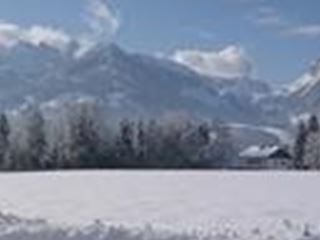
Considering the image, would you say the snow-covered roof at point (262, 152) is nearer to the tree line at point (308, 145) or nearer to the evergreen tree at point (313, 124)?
the evergreen tree at point (313, 124)

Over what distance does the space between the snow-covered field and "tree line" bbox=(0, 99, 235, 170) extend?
124 feet

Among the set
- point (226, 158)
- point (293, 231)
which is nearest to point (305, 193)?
point (293, 231)

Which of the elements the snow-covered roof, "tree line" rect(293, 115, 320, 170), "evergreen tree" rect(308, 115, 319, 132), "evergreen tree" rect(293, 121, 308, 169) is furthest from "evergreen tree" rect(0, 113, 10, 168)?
the snow-covered roof

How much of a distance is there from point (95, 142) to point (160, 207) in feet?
164

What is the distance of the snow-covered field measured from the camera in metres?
12.7

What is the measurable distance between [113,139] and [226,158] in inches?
918

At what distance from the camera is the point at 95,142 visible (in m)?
68.8

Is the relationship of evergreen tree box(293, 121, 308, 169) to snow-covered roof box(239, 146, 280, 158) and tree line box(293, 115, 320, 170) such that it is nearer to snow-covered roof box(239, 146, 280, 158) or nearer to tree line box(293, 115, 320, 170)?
tree line box(293, 115, 320, 170)

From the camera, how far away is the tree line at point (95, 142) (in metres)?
67.2

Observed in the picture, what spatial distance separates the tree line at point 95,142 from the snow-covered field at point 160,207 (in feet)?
124

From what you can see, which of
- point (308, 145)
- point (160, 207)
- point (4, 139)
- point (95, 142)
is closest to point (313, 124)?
point (308, 145)

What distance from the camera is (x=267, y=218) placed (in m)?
16.7

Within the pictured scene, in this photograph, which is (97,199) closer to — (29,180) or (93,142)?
(29,180)

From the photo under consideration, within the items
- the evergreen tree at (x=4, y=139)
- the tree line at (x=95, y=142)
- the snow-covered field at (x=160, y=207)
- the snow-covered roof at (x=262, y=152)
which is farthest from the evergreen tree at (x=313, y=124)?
the snow-covered field at (x=160, y=207)
